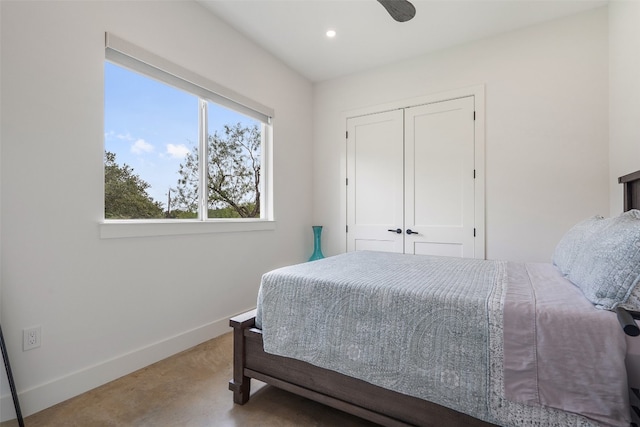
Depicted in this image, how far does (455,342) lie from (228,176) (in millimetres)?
2389

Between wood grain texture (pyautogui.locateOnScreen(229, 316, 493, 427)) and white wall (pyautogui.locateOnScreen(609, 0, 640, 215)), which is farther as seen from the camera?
white wall (pyautogui.locateOnScreen(609, 0, 640, 215))

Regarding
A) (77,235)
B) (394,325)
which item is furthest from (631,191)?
(77,235)

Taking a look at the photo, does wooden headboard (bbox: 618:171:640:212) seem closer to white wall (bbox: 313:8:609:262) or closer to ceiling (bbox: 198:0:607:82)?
white wall (bbox: 313:8:609:262)

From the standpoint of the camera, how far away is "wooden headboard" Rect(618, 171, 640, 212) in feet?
6.16

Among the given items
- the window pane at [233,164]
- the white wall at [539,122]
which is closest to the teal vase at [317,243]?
the window pane at [233,164]

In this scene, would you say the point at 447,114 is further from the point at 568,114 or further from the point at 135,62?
the point at 135,62

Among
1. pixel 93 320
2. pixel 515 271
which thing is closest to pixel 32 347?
pixel 93 320

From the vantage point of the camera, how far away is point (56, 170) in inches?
68.1

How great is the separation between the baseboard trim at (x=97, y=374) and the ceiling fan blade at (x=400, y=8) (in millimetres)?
2597

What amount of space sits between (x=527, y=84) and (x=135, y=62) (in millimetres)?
3226

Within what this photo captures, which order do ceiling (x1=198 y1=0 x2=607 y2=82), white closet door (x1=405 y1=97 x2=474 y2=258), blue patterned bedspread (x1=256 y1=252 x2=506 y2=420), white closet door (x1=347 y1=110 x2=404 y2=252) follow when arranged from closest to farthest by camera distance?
blue patterned bedspread (x1=256 y1=252 x2=506 y2=420), ceiling (x1=198 y1=0 x2=607 y2=82), white closet door (x1=405 y1=97 x2=474 y2=258), white closet door (x1=347 y1=110 x2=404 y2=252)

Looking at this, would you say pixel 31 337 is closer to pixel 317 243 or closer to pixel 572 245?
pixel 317 243

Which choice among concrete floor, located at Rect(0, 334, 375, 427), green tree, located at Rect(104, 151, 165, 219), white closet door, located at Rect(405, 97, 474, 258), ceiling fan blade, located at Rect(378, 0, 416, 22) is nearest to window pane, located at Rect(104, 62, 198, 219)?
green tree, located at Rect(104, 151, 165, 219)

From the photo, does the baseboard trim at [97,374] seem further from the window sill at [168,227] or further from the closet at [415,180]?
the closet at [415,180]
